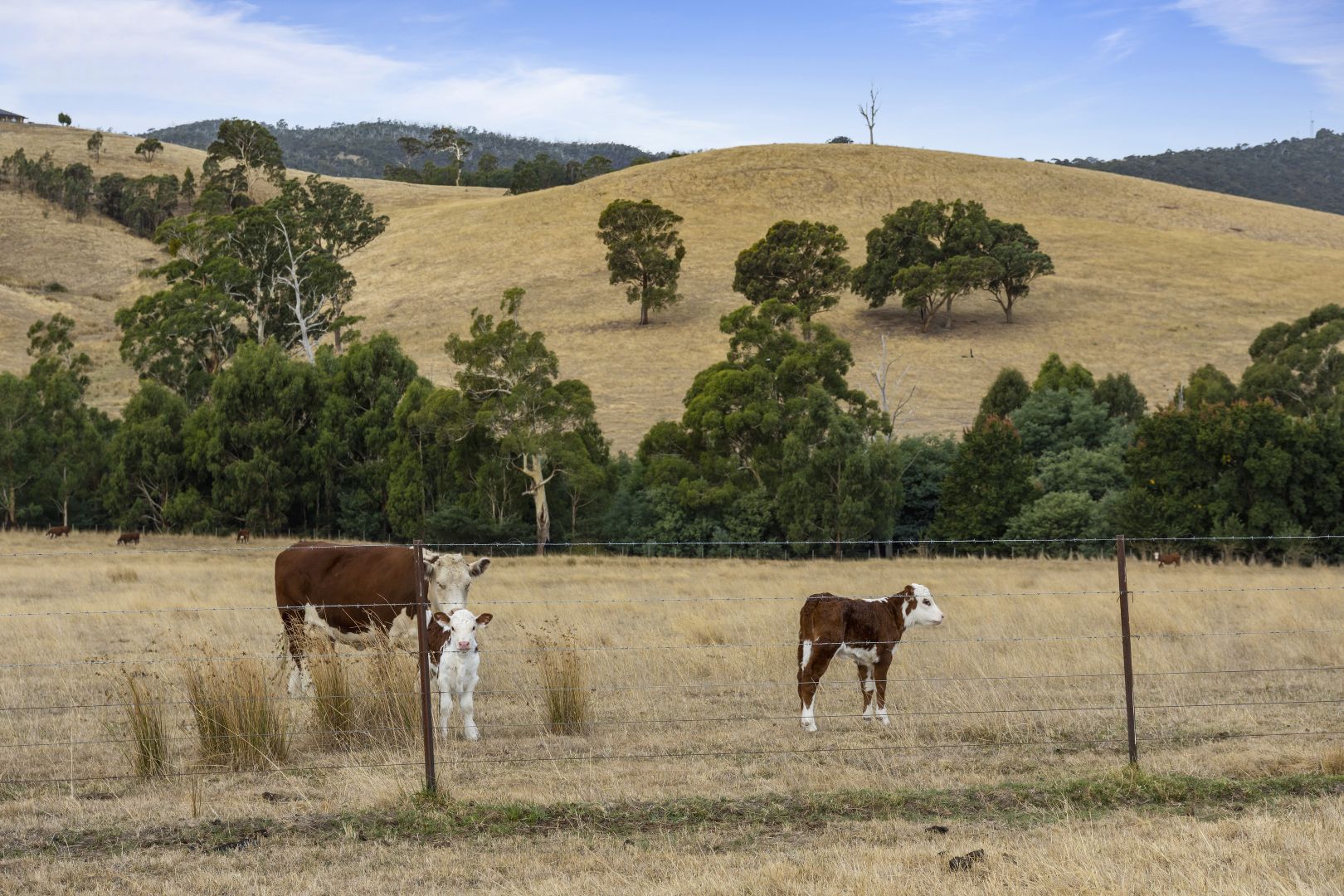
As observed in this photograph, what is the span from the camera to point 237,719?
9.82 meters

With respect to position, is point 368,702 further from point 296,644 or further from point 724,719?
point 724,719

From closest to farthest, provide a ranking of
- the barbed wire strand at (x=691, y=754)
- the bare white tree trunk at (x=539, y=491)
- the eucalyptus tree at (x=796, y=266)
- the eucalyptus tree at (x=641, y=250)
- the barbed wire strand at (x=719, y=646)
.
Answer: the barbed wire strand at (x=691, y=754) → the barbed wire strand at (x=719, y=646) → the bare white tree trunk at (x=539, y=491) → the eucalyptus tree at (x=796, y=266) → the eucalyptus tree at (x=641, y=250)

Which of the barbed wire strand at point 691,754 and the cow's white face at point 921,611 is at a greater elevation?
the cow's white face at point 921,611

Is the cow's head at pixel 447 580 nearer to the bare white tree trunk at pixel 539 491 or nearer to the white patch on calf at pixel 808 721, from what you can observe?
the white patch on calf at pixel 808 721

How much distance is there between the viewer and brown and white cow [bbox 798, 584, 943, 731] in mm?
11492

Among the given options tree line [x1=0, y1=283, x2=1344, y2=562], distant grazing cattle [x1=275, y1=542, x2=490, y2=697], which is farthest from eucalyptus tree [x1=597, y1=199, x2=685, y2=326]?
distant grazing cattle [x1=275, y1=542, x2=490, y2=697]

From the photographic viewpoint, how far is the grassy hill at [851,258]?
68375 mm

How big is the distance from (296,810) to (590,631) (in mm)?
9449

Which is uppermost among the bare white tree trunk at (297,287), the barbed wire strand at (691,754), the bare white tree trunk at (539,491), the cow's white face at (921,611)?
the bare white tree trunk at (297,287)

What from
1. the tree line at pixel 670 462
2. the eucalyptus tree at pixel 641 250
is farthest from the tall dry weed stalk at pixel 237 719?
the eucalyptus tree at pixel 641 250

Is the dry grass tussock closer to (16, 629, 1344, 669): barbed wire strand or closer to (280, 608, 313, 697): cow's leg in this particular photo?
(16, 629, 1344, 669): barbed wire strand

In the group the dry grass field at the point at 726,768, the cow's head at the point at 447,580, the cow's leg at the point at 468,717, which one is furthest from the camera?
the cow's head at the point at 447,580

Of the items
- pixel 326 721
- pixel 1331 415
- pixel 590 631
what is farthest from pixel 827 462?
pixel 326 721

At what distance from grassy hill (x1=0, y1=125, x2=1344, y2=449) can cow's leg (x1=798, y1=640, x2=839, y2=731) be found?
139 feet
